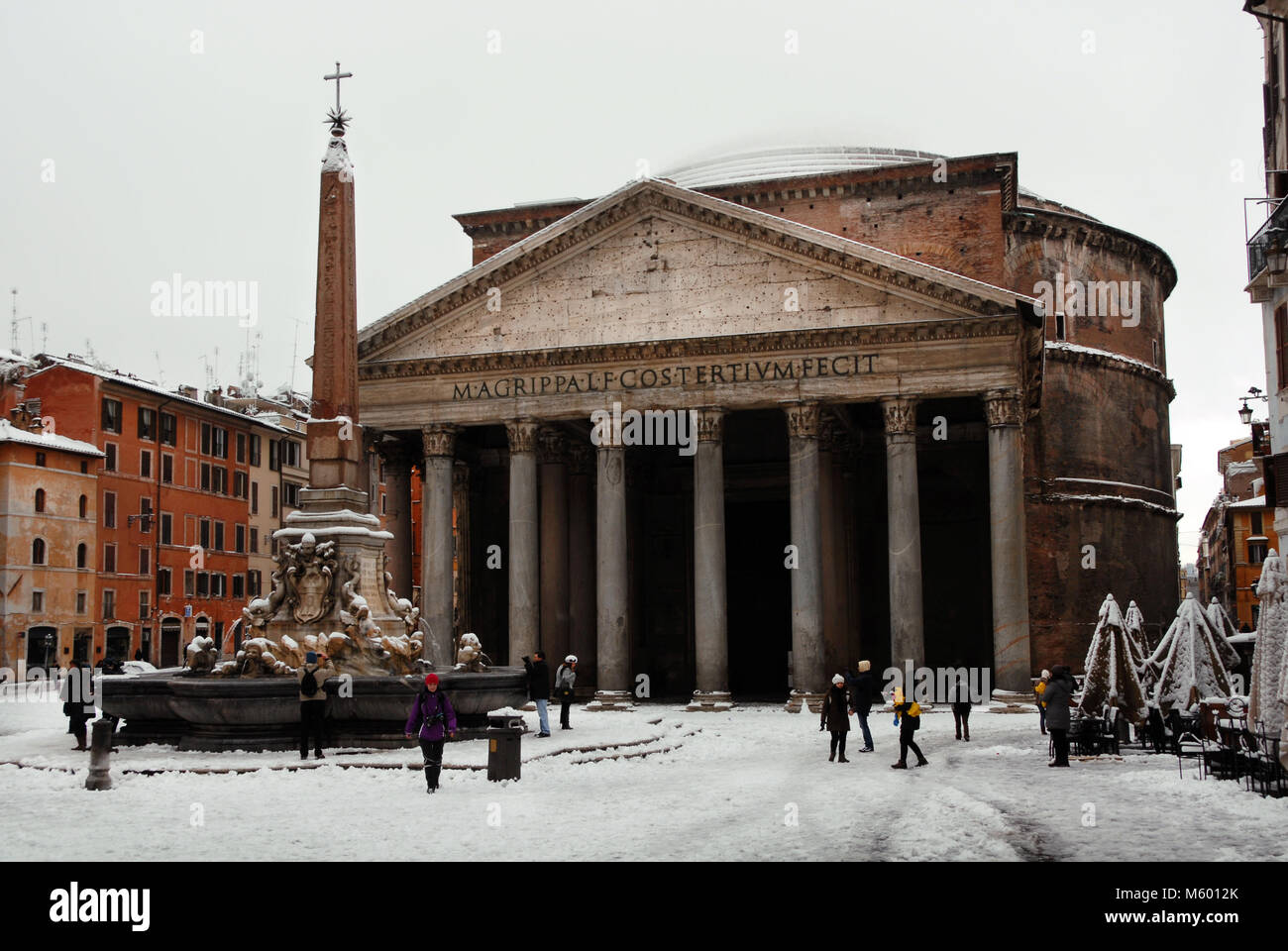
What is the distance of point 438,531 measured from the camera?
102 ft

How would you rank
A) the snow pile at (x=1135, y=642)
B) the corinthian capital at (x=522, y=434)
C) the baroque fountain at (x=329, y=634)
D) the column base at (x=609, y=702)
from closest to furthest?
the baroque fountain at (x=329, y=634), the snow pile at (x=1135, y=642), the column base at (x=609, y=702), the corinthian capital at (x=522, y=434)

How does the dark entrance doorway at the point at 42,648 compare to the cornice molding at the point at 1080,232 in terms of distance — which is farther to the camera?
the dark entrance doorway at the point at 42,648

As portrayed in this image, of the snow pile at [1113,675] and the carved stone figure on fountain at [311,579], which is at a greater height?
the carved stone figure on fountain at [311,579]

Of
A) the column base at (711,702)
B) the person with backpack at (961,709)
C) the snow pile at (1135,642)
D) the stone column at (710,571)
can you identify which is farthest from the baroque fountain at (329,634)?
the stone column at (710,571)

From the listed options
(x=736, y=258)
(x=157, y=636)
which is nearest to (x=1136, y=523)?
(x=736, y=258)

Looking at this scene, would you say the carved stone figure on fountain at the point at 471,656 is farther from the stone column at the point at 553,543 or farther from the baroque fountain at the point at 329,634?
the stone column at the point at 553,543

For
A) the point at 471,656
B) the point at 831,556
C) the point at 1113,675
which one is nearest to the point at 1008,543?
the point at 831,556

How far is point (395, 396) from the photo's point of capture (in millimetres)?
31656

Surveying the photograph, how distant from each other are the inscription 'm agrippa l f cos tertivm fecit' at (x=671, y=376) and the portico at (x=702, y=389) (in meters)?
0.05

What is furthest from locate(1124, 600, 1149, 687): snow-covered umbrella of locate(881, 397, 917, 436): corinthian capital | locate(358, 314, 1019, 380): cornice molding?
locate(358, 314, 1019, 380): cornice molding

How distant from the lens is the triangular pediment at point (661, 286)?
1125 inches

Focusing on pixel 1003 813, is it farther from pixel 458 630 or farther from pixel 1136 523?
pixel 1136 523

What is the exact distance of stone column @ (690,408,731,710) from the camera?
94.7 feet

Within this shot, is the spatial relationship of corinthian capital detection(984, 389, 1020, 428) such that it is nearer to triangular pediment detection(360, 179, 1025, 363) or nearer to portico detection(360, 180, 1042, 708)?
portico detection(360, 180, 1042, 708)
